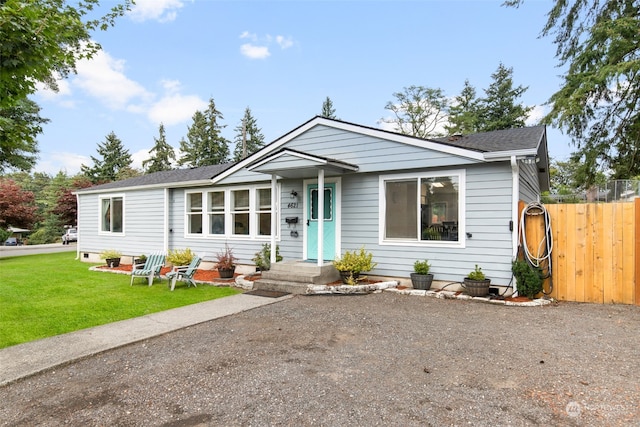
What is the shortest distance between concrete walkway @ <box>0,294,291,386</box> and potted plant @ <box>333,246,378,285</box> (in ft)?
6.43

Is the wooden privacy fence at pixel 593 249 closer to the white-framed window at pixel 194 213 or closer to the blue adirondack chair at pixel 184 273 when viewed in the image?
the blue adirondack chair at pixel 184 273

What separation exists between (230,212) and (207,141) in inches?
1126

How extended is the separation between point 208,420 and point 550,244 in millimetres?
6495

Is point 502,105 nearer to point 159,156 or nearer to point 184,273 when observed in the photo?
point 184,273

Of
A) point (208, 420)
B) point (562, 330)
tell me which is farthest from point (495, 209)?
point (208, 420)

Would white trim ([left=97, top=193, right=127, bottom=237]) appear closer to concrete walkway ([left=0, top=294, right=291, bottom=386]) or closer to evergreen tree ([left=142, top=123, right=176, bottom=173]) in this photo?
concrete walkway ([left=0, top=294, right=291, bottom=386])

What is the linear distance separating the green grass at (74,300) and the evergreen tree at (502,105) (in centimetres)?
2706

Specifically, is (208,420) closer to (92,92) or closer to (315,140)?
(315,140)

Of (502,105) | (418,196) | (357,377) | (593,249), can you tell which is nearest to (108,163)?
(502,105)

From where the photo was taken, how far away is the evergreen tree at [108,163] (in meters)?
39.2

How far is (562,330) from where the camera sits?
4.62 m

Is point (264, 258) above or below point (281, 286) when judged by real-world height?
above

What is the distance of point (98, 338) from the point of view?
453 centimetres

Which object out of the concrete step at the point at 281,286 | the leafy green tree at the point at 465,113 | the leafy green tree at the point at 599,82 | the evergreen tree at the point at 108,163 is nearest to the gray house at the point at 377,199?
the concrete step at the point at 281,286
